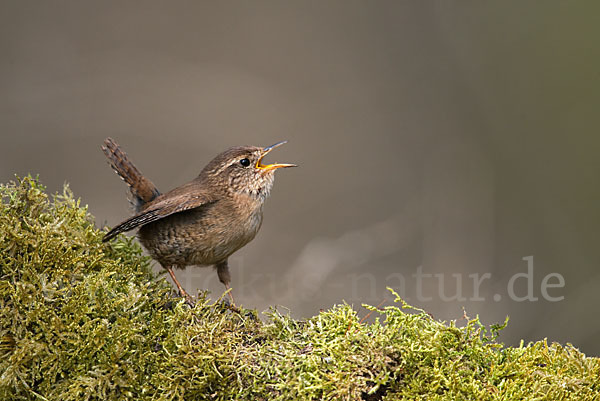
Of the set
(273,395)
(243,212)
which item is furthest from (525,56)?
(273,395)

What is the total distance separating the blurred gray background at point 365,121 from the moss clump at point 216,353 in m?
2.81

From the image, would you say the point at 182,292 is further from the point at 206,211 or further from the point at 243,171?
the point at 243,171

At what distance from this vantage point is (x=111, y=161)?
3303mm

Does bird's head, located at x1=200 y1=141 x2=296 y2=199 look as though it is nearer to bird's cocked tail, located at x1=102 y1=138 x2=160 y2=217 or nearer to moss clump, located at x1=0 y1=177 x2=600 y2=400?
bird's cocked tail, located at x1=102 y1=138 x2=160 y2=217

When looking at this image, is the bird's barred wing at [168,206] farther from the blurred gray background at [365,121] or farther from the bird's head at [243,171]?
the blurred gray background at [365,121]

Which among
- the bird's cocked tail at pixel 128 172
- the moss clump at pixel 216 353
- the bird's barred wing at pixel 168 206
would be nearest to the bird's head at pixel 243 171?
the bird's barred wing at pixel 168 206

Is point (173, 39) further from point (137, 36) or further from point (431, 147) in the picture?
point (431, 147)

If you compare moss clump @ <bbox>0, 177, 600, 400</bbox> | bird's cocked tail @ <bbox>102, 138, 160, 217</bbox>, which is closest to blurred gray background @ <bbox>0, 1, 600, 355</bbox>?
bird's cocked tail @ <bbox>102, 138, 160, 217</bbox>

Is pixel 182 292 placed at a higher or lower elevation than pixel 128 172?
lower

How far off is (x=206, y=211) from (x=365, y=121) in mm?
3021

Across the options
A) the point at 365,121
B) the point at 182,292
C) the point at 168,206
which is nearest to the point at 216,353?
the point at 182,292

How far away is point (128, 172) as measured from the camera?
Answer: 130 inches

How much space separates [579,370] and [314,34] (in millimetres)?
4709

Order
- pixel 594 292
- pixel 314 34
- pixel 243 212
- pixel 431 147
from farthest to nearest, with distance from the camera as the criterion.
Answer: pixel 314 34 → pixel 431 147 → pixel 594 292 → pixel 243 212
